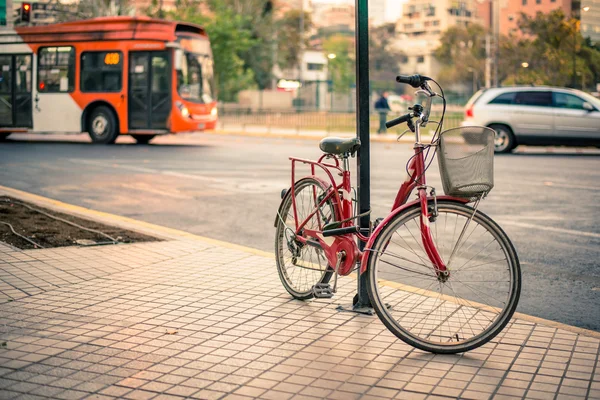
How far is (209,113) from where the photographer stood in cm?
2611

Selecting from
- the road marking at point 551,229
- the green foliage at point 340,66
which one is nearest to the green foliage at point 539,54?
the green foliage at point 340,66

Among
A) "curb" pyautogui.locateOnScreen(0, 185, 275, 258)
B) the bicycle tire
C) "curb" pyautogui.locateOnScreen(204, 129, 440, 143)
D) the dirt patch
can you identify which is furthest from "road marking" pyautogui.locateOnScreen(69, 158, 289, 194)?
"curb" pyautogui.locateOnScreen(204, 129, 440, 143)

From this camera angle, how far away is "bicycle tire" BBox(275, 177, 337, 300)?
5.86m

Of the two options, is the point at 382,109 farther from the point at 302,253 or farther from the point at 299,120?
the point at 302,253

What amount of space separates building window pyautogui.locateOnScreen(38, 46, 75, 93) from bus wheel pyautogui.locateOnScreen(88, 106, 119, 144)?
1.13 metres

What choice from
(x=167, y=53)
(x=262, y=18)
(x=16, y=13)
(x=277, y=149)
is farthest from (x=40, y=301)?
(x=262, y=18)

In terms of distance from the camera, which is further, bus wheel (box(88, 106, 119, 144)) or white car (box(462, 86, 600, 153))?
bus wheel (box(88, 106, 119, 144))

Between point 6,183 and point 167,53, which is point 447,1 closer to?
point 167,53

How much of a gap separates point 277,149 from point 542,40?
31768 millimetres

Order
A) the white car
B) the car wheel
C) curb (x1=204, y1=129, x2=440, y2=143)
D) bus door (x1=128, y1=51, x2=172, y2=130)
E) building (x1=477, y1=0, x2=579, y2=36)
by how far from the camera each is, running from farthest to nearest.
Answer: building (x1=477, y1=0, x2=579, y2=36), curb (x1=204, y1=129, x2=440, y2=143), bus door (x1=128, y1=51, x2=172, y2=130), the car wheel, the white car

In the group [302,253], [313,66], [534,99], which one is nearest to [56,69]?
[534,99]

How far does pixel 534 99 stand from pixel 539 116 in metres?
0.53

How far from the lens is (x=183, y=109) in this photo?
982 inches

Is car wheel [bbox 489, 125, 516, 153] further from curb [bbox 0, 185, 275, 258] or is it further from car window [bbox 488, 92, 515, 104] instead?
curb [bbox 0, 185, 275, 258]
